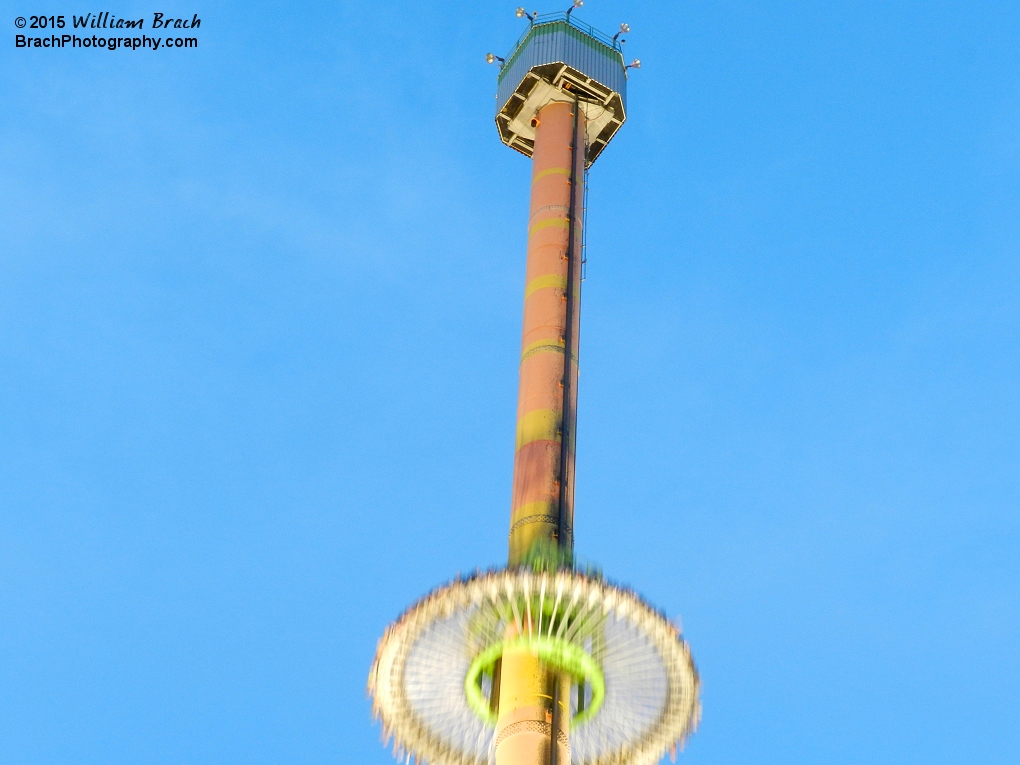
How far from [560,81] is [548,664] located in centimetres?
3092

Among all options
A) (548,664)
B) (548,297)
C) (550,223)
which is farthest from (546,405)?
(548,664)

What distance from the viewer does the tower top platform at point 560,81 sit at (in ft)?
237

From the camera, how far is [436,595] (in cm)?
5091

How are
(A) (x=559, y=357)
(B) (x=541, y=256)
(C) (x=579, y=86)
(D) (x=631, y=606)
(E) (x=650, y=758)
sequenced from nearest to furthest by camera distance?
(D) (x=631, y=606) < (E) (x=650, y=758) < (A) (x=559, y=357) < (B) (x=541, y=256) < (C) (x=579, y=86)

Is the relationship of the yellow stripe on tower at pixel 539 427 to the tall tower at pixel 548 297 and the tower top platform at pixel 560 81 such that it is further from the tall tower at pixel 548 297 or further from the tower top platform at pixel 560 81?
the tower top platform at pixel 560 81

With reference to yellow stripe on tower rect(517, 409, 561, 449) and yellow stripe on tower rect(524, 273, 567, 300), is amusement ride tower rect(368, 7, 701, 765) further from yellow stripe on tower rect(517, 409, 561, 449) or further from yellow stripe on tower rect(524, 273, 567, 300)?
yellow stripe on tower rect(524, 273, 567, 300)

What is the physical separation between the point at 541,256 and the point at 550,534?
14402 mm

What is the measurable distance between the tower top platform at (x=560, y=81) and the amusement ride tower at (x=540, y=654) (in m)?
15.4

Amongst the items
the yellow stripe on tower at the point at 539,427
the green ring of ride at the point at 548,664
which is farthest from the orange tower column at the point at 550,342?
the green ring of ride at the point at 548,664

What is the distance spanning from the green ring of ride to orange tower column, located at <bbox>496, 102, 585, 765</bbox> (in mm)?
383

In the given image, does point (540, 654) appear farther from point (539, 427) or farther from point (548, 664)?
point (539, 427)

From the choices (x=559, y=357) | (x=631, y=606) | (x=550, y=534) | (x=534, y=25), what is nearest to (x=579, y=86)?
(x=534, y=25)

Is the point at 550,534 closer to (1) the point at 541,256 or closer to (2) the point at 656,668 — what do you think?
(2) the point at 656,668

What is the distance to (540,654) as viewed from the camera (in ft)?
170
